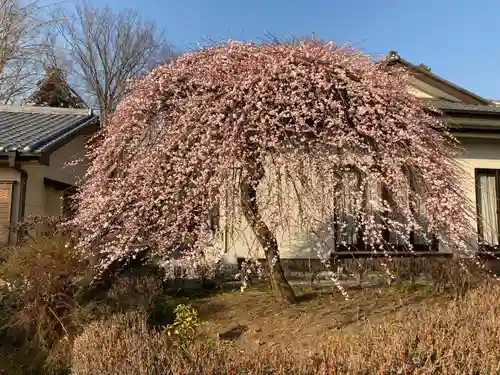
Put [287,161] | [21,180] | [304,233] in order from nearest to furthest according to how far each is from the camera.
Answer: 1. [287,161]
2. [304,233]
3. [21,180]

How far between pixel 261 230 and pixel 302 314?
1.12 m

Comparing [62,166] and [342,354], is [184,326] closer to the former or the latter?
[342,354]

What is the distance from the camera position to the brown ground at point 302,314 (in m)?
5.27

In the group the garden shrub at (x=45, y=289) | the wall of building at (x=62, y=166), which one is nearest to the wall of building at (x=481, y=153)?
the garden shrub at (x=45, y=289)

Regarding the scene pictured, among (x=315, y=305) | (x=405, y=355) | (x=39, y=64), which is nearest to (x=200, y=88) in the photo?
(x=315, y=305)

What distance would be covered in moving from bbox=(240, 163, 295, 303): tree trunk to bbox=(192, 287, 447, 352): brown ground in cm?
20

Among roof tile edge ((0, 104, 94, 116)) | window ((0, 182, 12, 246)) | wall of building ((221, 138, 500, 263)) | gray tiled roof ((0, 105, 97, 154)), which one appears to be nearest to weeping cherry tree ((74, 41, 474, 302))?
wall of building ((221, 138, 500, 263))

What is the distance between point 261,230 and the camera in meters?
5.79

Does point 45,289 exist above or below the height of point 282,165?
below

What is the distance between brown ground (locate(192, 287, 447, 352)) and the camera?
207 inches

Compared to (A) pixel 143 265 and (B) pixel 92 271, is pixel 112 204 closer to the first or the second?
(B) pixel 92 271

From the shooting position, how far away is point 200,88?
5.57 meters

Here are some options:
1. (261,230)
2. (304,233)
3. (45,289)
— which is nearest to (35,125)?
(45,289)

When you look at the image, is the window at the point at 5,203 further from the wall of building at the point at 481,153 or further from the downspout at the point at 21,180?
the wall of building at the point at 481,153
